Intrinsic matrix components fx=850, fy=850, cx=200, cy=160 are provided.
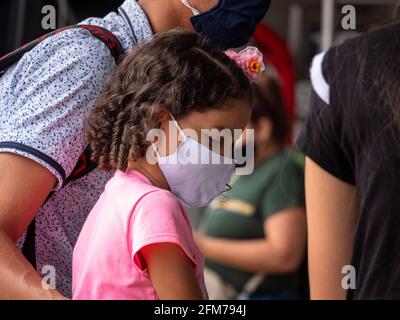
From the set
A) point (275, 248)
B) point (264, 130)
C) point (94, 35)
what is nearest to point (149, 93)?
point (94, 35)

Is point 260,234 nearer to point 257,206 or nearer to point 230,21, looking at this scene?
point 257,206

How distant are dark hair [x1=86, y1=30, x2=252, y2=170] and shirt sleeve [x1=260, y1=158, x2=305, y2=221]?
2.12 metres

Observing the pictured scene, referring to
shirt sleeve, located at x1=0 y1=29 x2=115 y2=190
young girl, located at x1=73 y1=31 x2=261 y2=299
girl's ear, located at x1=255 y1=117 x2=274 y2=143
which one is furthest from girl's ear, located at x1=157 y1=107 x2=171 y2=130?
girl's ear, located at x1=255 y1=117 x2=274 y2=143

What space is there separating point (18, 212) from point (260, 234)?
8.36ft

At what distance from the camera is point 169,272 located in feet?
5.02

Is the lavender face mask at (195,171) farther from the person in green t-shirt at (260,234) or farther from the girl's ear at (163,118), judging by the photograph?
the person in green t-shirt at (260,234)

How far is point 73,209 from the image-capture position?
1785mm

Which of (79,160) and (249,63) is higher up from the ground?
(249,63)

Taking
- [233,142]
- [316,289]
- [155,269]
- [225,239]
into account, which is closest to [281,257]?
[225,239]

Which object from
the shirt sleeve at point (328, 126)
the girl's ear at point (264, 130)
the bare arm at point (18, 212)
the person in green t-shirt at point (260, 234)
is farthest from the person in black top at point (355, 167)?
the girl's ear at point (264, 130)

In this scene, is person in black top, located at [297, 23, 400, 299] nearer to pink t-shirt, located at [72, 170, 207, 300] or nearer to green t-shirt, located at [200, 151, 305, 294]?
pink t-shirt, located at [72, 170, 207, 300]

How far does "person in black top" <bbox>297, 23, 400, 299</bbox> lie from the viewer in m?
1.64
